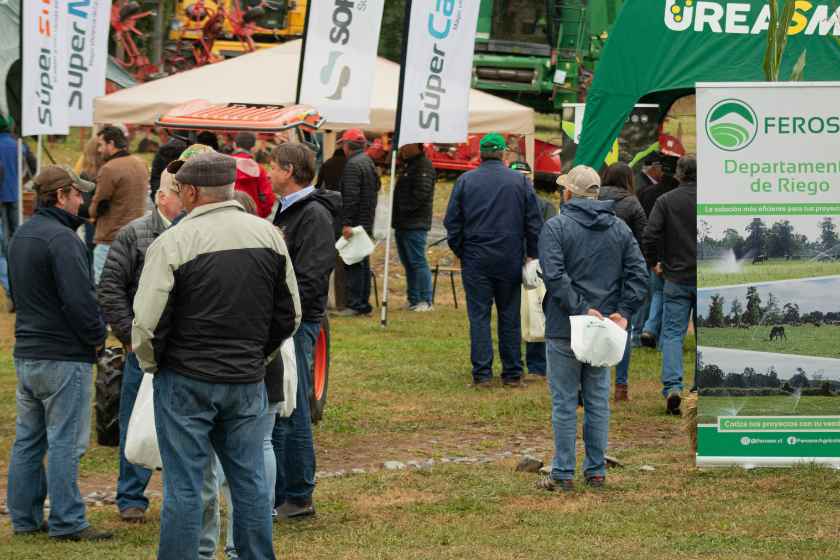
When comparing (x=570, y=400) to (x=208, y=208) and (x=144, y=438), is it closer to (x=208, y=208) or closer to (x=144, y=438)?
(x=144, y=438)

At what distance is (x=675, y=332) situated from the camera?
10586 millimetres

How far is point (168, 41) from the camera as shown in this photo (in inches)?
1252

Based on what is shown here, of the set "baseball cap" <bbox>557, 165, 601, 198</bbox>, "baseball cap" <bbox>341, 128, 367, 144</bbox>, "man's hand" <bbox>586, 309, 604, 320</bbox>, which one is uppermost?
"baseball cap" <bbox>341, 128, 367, 144</bbox>

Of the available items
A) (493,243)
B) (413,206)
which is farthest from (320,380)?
(413,206)

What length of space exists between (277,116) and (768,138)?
409 centimetres

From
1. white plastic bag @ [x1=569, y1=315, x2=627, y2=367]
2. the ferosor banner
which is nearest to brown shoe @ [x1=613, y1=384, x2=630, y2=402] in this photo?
the ferosor banner

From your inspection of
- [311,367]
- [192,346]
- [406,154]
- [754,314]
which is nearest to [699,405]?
[754,314]

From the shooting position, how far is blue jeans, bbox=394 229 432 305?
16000 millimetres

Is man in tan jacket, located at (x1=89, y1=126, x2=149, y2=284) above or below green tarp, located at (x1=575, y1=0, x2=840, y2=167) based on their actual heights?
below

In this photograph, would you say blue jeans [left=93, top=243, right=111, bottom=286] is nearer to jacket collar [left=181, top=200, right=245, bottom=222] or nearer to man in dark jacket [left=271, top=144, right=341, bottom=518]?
man in dark jacket [left=271, top=144, right=341, bottom=518]

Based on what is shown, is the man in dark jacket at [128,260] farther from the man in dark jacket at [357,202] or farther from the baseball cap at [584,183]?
the man in dark jacket at [357,202]

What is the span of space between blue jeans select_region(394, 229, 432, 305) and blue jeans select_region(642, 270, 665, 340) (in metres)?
3.26

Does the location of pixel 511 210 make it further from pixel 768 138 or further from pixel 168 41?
pixel 168 41

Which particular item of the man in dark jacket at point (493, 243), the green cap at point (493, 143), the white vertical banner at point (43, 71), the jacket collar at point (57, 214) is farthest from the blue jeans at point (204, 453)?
the white vertical banner at point (43, 71)
